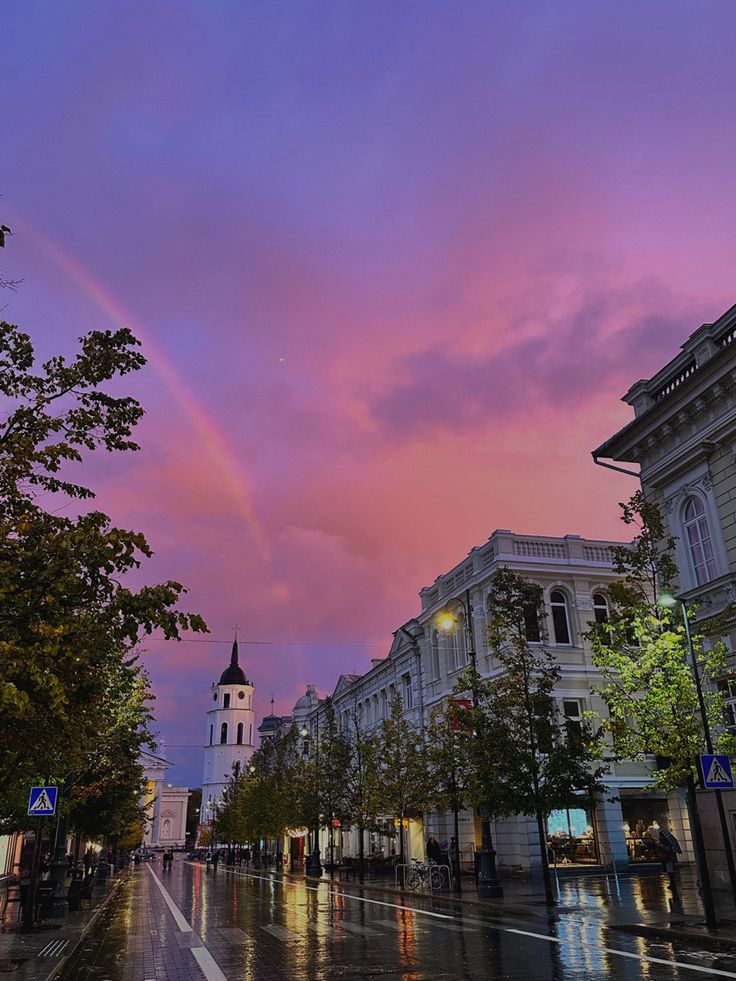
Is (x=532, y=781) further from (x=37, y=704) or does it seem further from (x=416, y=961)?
(x=37, y=704)

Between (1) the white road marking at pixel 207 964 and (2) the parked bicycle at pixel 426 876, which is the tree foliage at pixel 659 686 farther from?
(2) the parked bicycle at pixel 426 876

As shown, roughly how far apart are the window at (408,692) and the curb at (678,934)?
28788 mm

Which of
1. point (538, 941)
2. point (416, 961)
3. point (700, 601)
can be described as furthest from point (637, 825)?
point (416, 961)

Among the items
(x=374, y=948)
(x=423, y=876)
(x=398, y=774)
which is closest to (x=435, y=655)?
(x=398, y=774)

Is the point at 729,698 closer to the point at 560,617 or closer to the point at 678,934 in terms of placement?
the point at 678,934

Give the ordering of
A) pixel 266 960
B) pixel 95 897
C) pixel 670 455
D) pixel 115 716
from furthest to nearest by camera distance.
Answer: pixel 95 897 < pixel 115 716 < pixel 670 455 < pixel 266 960

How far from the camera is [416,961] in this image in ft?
42.3

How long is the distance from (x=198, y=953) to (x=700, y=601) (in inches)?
584

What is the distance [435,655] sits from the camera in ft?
139

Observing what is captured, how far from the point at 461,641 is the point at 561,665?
6.11 metres

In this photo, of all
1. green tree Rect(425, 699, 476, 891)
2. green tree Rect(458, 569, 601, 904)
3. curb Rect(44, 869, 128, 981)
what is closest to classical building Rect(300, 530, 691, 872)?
green tree Rect(425, 699, 476, 891)

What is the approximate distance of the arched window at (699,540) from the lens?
71.3 feet

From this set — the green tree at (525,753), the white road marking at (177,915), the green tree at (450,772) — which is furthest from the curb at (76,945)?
the green tree at (450,772)

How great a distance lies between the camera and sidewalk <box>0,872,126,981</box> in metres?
12.9
